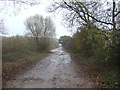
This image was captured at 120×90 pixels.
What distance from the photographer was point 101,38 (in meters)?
6.34

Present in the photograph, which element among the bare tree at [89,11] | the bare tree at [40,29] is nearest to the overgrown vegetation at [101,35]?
the bare tree at [89,11]

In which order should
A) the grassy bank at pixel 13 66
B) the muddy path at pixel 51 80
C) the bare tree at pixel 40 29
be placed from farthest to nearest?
1. the bare tree at pixel 40 29
2. the grassy bank at pixel 13 66
3. the muddy path at pixel 51 80

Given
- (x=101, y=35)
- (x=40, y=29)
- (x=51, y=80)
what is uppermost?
(x=40, y=29)

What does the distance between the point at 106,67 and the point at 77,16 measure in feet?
22.5

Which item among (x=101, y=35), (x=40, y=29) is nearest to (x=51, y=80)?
(x=101, y=35)

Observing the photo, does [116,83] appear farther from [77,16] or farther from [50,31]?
[50,31]

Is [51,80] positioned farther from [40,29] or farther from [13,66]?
[40,29]

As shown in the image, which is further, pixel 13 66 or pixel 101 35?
pixel 13 66

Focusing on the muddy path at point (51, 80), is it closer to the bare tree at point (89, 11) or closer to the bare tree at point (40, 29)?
the bare tree at point (89, 11)

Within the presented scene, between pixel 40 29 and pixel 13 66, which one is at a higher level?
pixel 40 29

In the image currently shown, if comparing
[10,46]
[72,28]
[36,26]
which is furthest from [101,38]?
[36,26]

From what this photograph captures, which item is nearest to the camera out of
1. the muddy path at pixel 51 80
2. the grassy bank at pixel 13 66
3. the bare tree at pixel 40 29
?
the muddy path at pixel 51 80

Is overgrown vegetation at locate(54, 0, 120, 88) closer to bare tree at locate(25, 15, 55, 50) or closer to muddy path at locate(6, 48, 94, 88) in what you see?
muddy path at locate(6, 48, 94, 88)

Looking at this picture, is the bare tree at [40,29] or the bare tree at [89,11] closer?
the bare tree at [89,11]
